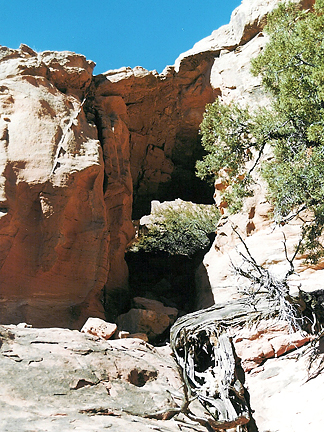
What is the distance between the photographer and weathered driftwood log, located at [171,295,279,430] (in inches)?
302

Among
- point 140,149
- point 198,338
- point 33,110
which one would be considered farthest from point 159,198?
point 198,338

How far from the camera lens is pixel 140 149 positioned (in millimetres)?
18328

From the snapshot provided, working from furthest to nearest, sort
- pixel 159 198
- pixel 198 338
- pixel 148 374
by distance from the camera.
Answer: pixel 159 198 → pixel 198 338 → pixel 148 374

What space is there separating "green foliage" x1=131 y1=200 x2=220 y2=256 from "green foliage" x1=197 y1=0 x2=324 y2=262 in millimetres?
8933

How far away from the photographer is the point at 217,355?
29.2 feet

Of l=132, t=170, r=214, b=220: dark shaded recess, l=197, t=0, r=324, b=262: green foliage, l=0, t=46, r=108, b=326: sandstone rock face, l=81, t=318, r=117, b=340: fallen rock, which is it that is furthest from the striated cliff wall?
l=197, t=0, r=324, b=262: green foliage

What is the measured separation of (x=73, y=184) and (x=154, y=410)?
22.3 feet

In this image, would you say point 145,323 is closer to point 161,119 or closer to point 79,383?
point 79,383

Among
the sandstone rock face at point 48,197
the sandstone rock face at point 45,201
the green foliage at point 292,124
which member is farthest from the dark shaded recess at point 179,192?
the green foliage at point 292,124

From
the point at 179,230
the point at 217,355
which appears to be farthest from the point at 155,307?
the point at 179,230

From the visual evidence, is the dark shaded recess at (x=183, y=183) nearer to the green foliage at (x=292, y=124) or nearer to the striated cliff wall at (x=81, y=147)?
the striated cliff wall at (x=81, y=147)

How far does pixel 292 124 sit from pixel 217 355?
16.6ft

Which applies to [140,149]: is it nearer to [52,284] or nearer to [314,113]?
[52,284]

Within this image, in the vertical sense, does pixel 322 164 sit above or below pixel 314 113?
below
